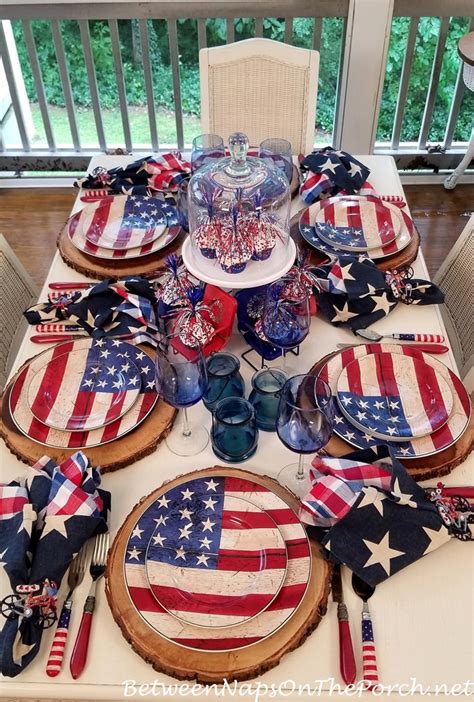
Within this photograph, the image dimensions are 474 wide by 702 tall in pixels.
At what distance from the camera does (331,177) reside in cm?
197

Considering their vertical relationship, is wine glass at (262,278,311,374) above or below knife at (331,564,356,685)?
above

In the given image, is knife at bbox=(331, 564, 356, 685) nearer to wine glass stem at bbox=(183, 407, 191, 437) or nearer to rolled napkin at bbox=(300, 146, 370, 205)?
wine glass stem at bbox=(183, 407, 191, 437)

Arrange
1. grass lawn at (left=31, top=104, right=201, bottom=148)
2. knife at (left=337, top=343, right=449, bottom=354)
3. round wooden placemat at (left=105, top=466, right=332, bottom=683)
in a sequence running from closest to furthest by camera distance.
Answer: round wooden placemat at (left=105, top=466, right=332, bottom=683)
knife at (left=337, top=343, right=449, bottom=354)
grass lawn at (left=31, top=104, right=201, bottom=148)

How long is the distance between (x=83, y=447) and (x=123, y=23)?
3345 millimetres

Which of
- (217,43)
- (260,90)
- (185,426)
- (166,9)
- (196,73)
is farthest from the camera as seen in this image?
(196,73)

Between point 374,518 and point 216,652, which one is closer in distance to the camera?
point 216,652

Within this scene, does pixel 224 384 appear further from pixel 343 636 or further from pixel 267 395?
pixel 343 636

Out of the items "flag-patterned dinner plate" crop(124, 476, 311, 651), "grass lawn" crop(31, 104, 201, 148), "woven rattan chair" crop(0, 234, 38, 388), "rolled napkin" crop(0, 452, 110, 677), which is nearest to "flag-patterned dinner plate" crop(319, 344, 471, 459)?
"flag-patterned dinner plate" crop(124, 476, 311, 651)

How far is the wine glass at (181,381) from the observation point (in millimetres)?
1200

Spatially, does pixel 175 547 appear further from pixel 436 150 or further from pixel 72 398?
pixel 436 150

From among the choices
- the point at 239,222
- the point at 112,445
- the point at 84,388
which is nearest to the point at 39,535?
the point at 112,445

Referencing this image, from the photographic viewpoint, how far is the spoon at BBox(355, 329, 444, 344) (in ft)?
5.00

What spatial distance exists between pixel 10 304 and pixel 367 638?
134 cm

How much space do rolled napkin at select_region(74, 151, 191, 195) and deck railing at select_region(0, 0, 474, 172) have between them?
1338 millimetres
